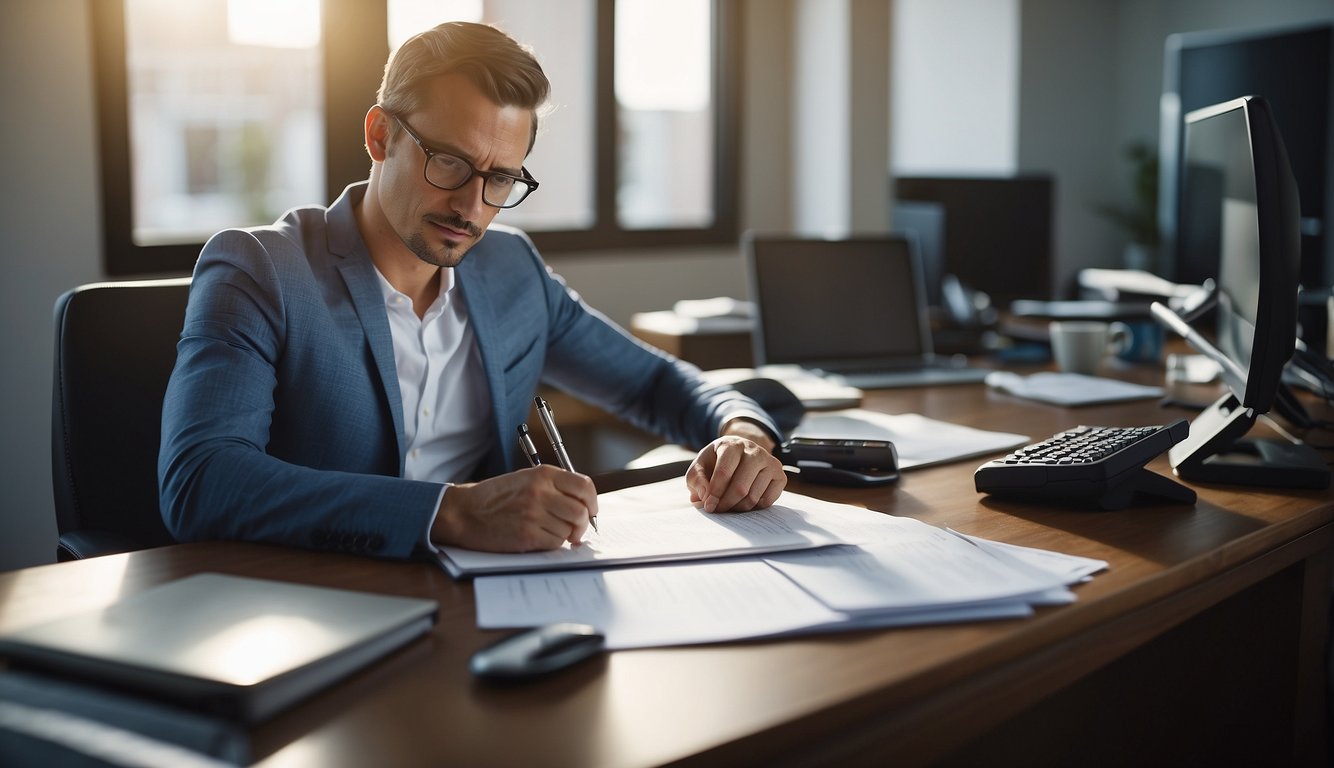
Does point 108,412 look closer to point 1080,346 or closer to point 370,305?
point 370,305

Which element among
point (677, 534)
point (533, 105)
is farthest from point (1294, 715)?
point (533, 105)

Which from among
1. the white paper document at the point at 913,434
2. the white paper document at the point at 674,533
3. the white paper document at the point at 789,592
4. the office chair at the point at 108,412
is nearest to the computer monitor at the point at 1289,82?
the white paper document at the point at 913,434

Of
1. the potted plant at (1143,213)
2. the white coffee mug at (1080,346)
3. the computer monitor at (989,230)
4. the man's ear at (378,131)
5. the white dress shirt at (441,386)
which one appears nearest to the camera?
the man's ear at (378,131)

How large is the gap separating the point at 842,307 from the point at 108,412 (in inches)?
58.3

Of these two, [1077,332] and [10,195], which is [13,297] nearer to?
[10,195]

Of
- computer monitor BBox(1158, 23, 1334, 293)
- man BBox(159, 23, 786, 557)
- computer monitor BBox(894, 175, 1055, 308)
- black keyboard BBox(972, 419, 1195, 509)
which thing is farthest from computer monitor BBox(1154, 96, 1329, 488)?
computer monitor BBox(1158, 23, 1334, 293)

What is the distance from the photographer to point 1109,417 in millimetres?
1909

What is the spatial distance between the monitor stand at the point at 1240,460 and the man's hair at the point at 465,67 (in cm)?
101

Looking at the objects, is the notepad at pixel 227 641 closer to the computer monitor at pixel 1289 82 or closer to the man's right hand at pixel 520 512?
the man's right hand at pixel 520 512

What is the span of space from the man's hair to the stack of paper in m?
0.68

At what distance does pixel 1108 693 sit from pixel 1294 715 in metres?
0.24

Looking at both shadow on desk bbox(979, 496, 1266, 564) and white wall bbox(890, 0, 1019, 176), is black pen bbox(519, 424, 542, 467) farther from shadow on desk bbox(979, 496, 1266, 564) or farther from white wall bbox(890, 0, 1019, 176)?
white wall bbox(890, 0, 1019, 176)

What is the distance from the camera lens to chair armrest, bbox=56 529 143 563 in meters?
1.39

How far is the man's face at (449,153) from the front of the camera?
1483 mm
